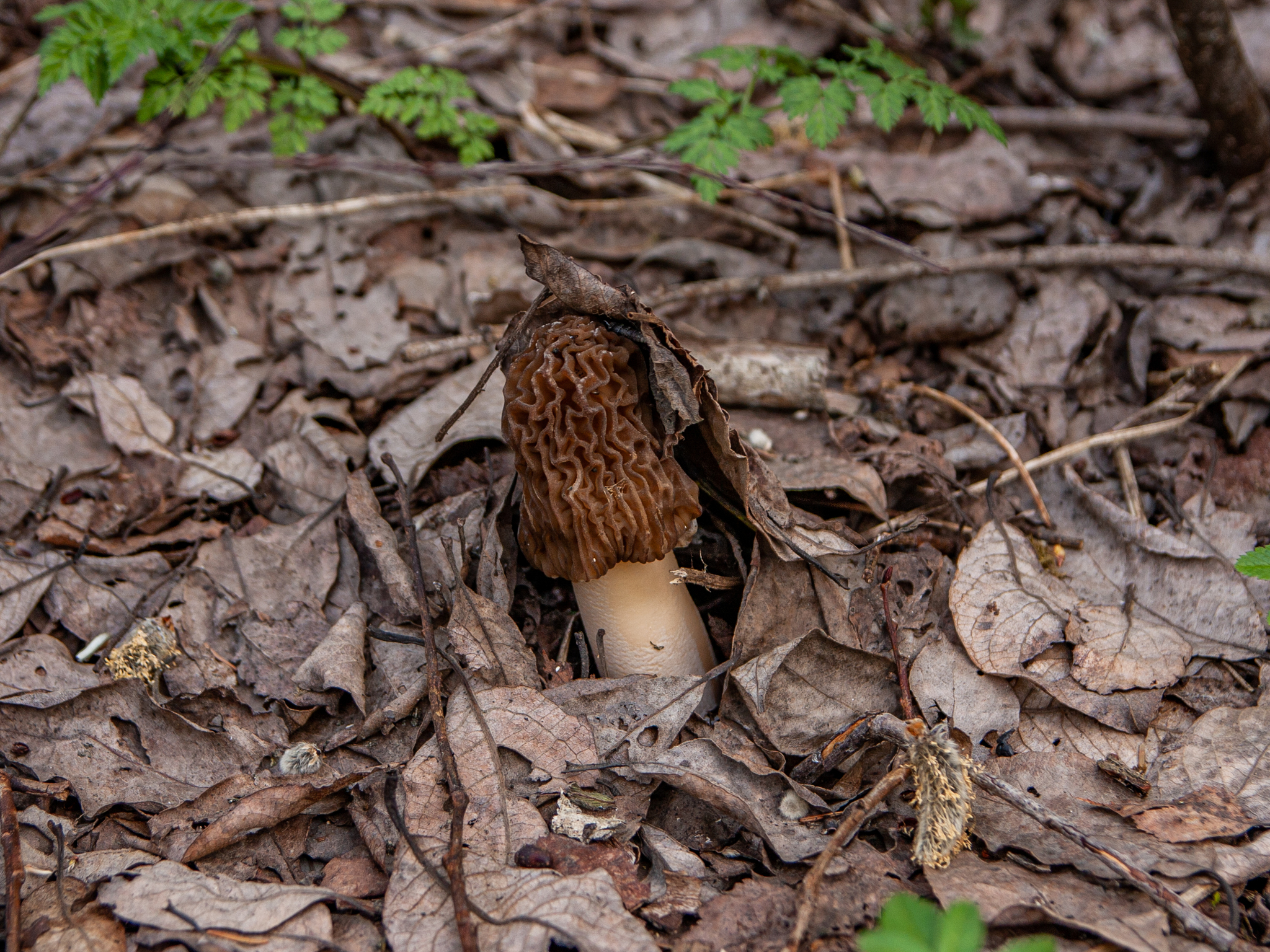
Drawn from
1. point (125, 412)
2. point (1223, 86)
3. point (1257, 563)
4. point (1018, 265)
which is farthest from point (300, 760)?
point (1223, 86)

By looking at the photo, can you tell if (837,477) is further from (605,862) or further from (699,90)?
(699,90)

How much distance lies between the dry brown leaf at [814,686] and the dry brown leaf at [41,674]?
2.84m

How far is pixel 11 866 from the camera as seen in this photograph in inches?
116

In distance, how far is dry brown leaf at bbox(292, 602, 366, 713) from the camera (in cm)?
377

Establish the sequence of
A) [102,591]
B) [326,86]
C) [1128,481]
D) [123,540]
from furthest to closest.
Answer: [326,86]
[1128,481]
[123,540]
[102,591]

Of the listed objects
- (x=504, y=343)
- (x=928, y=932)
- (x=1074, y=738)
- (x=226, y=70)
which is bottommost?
(x=1074, y=738)

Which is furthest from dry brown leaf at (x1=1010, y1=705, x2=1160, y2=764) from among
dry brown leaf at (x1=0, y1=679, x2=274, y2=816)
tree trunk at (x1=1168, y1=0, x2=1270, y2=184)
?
tree trunk at (x1=1168, y1=0, x2=1270, y2=184)

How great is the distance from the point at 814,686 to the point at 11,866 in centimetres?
298

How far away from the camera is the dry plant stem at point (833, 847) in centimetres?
277

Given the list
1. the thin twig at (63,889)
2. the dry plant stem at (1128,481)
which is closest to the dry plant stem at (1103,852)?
the dry plant stem at (1128,481)

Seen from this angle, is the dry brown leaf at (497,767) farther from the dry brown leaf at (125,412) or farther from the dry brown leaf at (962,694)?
the dry brown leaf at (125,412)

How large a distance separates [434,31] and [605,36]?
54.6 inches

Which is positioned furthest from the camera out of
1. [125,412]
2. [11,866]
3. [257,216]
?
[257,216]

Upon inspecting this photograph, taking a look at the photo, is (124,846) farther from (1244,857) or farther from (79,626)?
(1244,857)
